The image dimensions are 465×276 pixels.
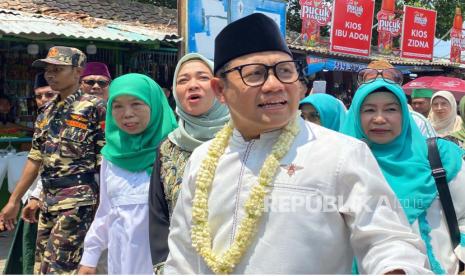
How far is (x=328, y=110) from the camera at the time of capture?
149 inches

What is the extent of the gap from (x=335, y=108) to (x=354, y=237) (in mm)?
2394

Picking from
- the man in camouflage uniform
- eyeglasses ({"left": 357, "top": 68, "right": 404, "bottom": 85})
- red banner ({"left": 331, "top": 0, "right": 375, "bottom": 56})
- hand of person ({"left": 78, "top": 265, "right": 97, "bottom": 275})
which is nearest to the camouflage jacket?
the man in camouflage uniform

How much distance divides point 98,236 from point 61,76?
1231 mm

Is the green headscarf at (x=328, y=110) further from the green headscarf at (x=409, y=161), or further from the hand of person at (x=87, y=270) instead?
the hand of person at (x=87, y=270)

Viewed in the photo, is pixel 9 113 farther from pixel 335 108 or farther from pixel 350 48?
pixel 350 48

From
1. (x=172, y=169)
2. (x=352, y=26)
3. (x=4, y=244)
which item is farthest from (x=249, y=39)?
(x=352, y=26)

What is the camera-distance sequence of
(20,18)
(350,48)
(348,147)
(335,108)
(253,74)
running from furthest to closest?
1. (350,48)
2. (20,18)
3. (335,108)
4. (253,74)
5. (348,147)

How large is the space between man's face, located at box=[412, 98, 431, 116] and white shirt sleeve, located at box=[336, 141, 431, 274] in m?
4.56

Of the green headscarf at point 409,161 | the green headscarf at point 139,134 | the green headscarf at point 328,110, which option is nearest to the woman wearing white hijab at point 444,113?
the green headscarf at point 328,110

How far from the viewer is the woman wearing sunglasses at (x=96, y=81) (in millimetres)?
5441

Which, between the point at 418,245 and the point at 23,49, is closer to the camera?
the point at 418,245

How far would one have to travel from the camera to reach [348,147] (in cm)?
158

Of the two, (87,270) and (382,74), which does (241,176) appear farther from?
(382,74)

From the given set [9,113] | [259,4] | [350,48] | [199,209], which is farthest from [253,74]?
[350,48]
